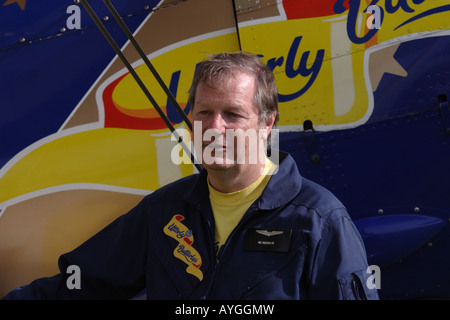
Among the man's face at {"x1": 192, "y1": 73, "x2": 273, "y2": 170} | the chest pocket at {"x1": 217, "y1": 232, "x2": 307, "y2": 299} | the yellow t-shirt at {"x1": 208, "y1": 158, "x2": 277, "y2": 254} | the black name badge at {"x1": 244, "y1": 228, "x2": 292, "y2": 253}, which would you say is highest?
the man's face at {"x1": 192, "y1": 73, "x2": 273, "y2": 170}

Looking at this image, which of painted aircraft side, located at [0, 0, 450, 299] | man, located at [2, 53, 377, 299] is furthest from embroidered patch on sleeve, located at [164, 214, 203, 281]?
painted aircraft side, located at [0, 0, 450, 299]

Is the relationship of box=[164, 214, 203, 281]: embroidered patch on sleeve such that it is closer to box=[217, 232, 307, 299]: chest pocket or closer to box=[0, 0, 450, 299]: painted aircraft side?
box=[217, 232, 307, 299]: chest pocket

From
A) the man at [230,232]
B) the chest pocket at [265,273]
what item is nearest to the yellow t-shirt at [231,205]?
the man at [230,232]

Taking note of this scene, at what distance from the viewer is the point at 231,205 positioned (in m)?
1.96

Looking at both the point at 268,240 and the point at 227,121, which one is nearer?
the point at 268,240

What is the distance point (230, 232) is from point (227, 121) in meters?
0.35

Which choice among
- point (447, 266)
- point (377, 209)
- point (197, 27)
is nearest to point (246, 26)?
point (197, 27)

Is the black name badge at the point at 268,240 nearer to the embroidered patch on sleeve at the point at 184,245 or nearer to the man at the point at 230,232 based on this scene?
the man at the point at 230,232

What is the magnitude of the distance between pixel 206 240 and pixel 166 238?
15cm

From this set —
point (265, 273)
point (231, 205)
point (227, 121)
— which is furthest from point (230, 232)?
point (227, 121)

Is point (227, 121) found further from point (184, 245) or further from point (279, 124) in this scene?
point (279, 124)

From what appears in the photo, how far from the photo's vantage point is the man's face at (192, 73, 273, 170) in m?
1.88

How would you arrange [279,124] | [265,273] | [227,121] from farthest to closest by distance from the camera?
[279,124]
[227,121]
[265,273]
